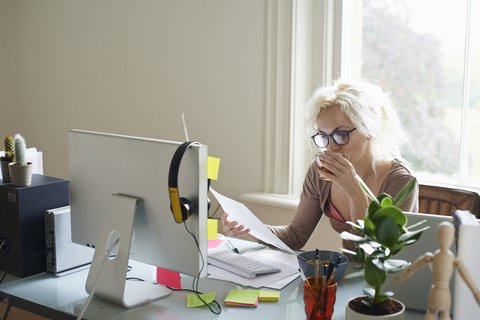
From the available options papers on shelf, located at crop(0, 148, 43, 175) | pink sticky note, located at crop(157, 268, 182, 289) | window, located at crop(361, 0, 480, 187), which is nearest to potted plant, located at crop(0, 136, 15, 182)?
papers on shelf, located at crop(0, 148, 43, 175)

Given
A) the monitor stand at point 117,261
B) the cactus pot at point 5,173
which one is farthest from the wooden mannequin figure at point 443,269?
the cactus pot at point 5,173

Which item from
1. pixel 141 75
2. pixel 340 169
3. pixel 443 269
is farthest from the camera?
pixel 141 75

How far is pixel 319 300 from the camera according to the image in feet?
3.12

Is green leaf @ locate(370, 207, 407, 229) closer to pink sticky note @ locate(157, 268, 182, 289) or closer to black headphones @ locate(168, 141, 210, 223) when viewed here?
black headphones @ locate(168, 141, 210, 223)

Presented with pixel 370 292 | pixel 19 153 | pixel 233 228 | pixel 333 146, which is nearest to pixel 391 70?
pixel 333 146

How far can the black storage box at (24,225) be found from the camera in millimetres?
1335

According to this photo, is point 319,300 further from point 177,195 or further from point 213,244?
point 213,244

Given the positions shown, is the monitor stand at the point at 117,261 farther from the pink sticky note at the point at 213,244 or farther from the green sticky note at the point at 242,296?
the pink sticky note at the point at 213,244

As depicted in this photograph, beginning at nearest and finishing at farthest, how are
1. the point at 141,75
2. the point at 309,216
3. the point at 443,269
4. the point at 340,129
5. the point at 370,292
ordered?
1. the point at 443,269
2. the point at 370,292
3. the point at 340,129
4. the point at 309,216
5. the point at 141,75

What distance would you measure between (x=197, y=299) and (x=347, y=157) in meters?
0.71

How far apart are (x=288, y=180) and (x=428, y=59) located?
3.01 feet

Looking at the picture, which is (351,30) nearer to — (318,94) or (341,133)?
(318,94)

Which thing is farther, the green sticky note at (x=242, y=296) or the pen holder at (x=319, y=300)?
the green sticky note at (x=242, y=296)

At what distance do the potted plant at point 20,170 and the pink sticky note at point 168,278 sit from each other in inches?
19.7
